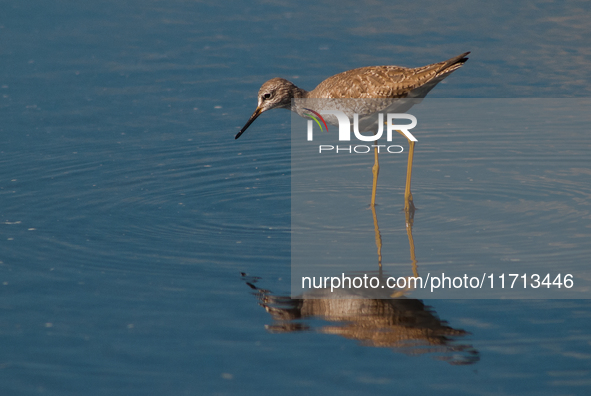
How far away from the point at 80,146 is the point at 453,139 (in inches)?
231

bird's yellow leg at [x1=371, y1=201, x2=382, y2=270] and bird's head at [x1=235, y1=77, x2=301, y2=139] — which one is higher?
bird's head at [x1=235, y1=77, x2=301, y2=139]

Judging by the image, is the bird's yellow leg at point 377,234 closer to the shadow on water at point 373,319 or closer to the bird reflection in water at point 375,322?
the shadow on water at point 373,319

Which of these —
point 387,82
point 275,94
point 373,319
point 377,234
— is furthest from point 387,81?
point 373,319

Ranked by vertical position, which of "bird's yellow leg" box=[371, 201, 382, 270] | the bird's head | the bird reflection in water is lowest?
the bird reflection in water

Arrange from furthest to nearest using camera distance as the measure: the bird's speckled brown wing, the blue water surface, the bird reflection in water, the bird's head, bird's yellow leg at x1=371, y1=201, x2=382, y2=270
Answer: the bird's head, the bird's speckled brown wing, bird's yellow leg at x1=371, y1=201, x2=382, y2=270, the bird reflection in water, the blue water surface

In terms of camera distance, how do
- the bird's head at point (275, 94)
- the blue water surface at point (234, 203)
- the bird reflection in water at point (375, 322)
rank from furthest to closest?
1. the bird's head at point (275, 94)
2. the bird reflection in water at point (375, 322)
3. the blue water surface at point (234, 203)

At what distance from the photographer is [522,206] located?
10.9 m

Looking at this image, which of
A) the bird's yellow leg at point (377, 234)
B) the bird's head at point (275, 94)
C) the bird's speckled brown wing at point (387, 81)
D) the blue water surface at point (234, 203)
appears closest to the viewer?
the blue water surface at point (234, 203)

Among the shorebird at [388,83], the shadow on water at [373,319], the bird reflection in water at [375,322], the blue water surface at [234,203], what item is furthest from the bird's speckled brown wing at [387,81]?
the bird reflection in water at [375,322]

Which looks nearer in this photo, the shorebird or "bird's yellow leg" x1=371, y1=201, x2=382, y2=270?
"bird's yellow leg" x1=371, y1=201, x2=382, y2=270

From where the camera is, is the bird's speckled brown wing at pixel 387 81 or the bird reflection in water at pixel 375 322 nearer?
the bird reflection in water at pixel 375 322

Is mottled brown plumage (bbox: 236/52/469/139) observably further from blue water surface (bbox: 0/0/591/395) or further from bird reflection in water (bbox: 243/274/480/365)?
bird reflection in water (bbox: 243/274/480/365)

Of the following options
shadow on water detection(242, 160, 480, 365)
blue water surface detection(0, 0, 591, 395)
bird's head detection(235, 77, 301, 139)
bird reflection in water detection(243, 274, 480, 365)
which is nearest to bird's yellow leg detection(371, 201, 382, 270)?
blue water surface detection(0, 0, 591, 395)

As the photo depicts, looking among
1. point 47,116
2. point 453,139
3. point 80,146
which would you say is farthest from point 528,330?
point 47,116
